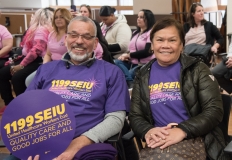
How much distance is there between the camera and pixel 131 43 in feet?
11.8

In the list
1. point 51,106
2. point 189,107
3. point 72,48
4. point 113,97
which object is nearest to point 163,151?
point 189,107

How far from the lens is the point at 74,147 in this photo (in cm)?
150

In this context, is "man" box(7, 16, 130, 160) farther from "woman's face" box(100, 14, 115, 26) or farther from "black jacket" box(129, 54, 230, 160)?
"woman's face" box(100, 14, 115, 26)

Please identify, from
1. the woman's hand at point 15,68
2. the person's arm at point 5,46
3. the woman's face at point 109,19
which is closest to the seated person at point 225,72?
the woman's face at point 109,19

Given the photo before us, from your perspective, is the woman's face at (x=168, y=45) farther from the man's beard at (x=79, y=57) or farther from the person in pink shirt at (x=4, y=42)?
the person in pink shirt at (x=4, y=42)

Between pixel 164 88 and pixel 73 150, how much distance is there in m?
0.58

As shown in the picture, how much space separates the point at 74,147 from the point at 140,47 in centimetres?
217

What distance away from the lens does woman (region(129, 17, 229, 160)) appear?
4.88 ft

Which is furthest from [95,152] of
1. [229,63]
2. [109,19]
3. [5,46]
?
[5,46]

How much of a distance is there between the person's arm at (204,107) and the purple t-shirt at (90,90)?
39cm

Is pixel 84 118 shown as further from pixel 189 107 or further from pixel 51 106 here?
pixel 189 107

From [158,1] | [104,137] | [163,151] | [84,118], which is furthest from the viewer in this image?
[158,1]

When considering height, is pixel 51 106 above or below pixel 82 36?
below

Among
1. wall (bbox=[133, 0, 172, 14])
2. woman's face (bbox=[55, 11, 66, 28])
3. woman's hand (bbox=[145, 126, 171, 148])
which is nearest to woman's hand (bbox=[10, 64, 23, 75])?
woman's face (bbox=[55, 11, 66, 28])
